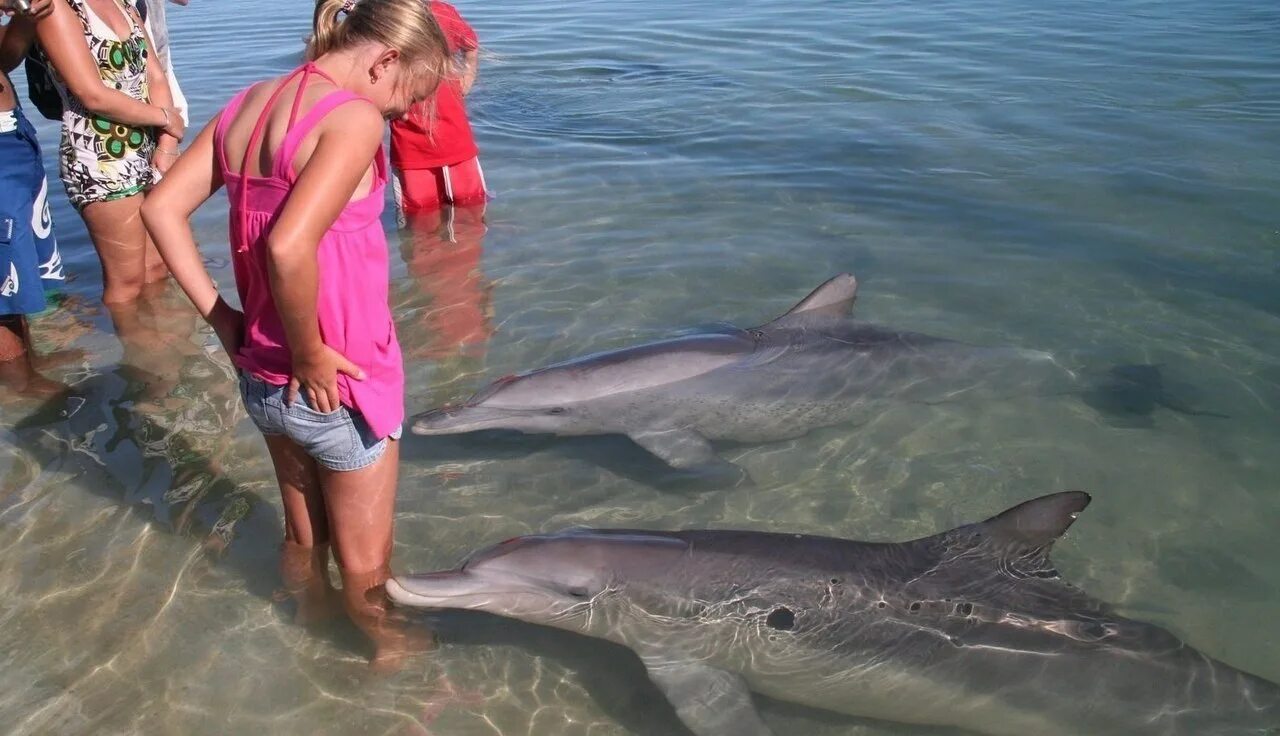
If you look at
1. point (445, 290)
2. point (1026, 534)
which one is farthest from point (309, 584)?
point (445, 290)

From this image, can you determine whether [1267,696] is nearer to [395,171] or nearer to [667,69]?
[395,171]

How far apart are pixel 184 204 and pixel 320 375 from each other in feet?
2.71

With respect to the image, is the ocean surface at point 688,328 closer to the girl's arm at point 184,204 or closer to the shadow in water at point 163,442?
the shadow in water at point 163,442

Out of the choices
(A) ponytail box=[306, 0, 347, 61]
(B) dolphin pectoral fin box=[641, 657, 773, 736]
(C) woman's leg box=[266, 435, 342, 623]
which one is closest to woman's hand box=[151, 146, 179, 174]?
(C) woman's leg box=[266, 435, 342, 623]

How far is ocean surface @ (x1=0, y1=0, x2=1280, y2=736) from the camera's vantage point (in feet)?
15.6

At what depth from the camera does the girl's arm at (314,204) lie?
3.20 meters

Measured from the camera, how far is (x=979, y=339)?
7.77m

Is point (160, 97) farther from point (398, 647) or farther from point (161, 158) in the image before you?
point (398, 647)

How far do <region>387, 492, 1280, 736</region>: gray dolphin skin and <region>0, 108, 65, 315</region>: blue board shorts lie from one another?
3861 millimetres

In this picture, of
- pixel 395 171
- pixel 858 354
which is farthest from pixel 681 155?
pixel 858 354

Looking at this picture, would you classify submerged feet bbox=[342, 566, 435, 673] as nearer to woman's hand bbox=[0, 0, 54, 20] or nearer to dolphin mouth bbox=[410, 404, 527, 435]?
dolphin mouth bbox=[410, 404, 527, 435]

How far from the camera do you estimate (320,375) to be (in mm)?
3668

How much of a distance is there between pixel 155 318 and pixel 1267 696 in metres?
7.93

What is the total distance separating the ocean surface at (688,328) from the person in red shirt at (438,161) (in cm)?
33
